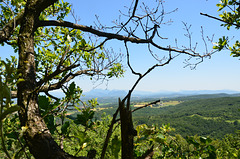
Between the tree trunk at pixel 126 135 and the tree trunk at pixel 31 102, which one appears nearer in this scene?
the tree trunk at pixel 126 135

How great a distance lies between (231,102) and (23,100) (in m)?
242

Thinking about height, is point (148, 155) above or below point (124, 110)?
below

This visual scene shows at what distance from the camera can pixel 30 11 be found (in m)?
2.22

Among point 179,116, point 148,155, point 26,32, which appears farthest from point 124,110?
point 179,116

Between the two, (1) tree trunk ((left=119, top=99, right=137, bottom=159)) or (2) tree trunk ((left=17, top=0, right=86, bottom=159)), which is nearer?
(1) tree trunk ((left=119, top=99, right=137, bottom=159))

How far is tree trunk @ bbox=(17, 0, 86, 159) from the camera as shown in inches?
51.6

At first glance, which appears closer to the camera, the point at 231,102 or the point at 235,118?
the point at 235,118

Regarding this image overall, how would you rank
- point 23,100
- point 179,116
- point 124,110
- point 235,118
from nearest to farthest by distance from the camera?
point 124,110, point 23,100, point 235,118, point 179,116

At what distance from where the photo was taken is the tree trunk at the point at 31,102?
1.31 metres

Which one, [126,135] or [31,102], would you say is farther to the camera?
[31,102]

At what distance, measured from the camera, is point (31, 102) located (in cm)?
158

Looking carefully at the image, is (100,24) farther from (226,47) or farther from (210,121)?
(210,121)

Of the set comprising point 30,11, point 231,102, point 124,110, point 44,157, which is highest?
point 30,11

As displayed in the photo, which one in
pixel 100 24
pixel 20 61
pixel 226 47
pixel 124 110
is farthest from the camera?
pixel 226 47
